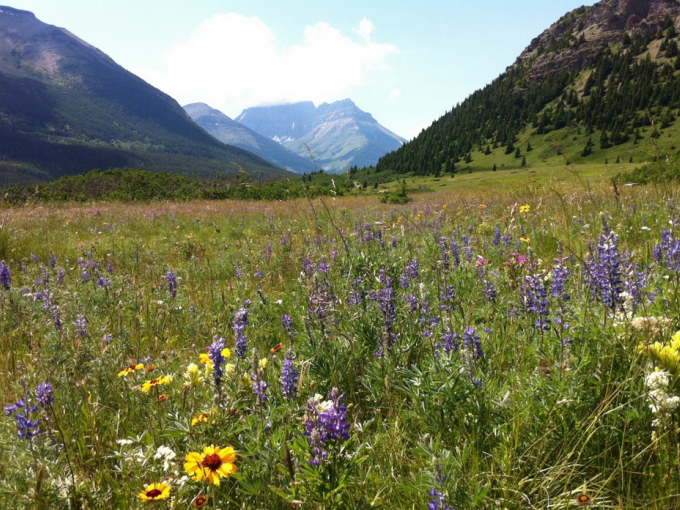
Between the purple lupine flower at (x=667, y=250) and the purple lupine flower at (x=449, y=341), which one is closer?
the purple lupine flower at (x=449, y=341)

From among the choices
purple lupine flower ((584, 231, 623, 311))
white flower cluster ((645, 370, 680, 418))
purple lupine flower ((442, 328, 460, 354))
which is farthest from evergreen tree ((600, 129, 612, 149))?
white flower cluster ((645, 370, 680, 418))

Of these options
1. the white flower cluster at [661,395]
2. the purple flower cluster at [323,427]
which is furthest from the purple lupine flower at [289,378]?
the white flower cluster at [661,395]

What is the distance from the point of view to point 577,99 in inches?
4633

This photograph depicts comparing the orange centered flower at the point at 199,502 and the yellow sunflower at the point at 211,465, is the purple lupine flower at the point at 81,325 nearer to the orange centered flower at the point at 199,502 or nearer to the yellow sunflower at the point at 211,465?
the orange centered flower at the point at 199,502

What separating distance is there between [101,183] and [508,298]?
→ 27.9 m

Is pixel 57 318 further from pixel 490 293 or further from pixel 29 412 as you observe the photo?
pixel 490 293

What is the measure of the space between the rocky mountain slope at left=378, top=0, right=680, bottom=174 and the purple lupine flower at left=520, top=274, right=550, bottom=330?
97866mm

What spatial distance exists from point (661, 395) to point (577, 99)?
144741mm

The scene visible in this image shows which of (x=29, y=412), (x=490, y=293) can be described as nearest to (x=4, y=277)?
(x=29, y=412)

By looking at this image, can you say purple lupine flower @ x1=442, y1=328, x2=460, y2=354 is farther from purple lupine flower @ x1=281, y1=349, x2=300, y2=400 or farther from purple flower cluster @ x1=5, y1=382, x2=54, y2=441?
purple flower cluster @ x1=5, y1=382, x2=54, y2=441

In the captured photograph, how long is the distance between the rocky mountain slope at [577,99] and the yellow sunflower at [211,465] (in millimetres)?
99890

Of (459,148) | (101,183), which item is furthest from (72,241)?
(459,148)

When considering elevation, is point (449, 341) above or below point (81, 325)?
above

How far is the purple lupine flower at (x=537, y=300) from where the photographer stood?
7.98ft
